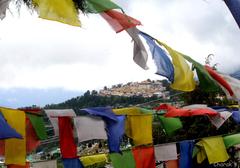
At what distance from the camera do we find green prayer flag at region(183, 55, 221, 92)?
213 inches

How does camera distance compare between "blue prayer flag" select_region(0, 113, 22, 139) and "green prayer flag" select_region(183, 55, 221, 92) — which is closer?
"blue prayer flag" select_region(0, 113, 22, 139)

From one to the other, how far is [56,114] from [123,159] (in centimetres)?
122

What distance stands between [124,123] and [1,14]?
2521 mm

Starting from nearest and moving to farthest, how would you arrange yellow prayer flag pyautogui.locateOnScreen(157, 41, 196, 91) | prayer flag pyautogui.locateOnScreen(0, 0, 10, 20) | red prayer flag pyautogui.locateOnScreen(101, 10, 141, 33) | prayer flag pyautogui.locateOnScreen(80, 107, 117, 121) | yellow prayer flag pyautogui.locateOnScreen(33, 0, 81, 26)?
1. yellow prayer flag pyautogui.locateOnScreen(33, 0, 81, 26)
2. prayer flag pyautogui.locateOnScreen(0, 0, 10, 20)
3. red prayer flag pyautogui.locateOnScreen(101, 10, 141, 33)
4. yellow prayer flag pyautogui.locateOnScreen(157, 41, 196, 91)
5. prayer flag pyautogui.locateOnScreen(80, 107, 117, 121)

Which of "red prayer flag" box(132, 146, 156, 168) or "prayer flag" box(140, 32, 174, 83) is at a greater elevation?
"prayer flag" box(140, 32, 174, 83)

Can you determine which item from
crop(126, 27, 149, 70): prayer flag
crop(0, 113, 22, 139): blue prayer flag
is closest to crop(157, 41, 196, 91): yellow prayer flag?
crop(126, 27, 149, 70): prayer flag

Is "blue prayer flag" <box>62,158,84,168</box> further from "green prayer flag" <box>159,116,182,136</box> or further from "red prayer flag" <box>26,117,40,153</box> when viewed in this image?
"green prayer flag" <box>159,116,182,136</box>

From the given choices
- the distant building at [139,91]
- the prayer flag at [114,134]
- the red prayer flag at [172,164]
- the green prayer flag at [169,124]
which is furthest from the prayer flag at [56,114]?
the distant building at [139,91]

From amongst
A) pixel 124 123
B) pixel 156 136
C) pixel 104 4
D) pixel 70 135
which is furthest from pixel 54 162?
pixel 156 136

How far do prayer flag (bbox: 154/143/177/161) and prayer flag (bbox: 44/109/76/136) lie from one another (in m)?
1.78

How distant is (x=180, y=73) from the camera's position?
5.15 meters

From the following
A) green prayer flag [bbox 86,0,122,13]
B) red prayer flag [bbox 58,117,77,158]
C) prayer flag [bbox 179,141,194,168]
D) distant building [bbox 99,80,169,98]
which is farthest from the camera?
distant building [bbox 99,80,169,98]

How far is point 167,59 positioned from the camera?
5043mm

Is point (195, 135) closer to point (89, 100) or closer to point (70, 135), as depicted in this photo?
point (89, 100)
